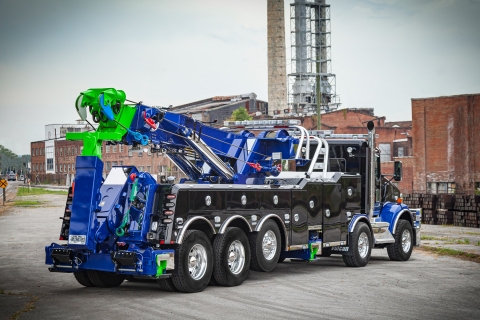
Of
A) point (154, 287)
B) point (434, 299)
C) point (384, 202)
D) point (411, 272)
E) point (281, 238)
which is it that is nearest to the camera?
point (434, 299)

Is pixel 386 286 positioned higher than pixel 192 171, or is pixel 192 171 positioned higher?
pixel 192 171

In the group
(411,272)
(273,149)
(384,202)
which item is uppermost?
(273,149)

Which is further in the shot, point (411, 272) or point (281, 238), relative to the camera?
point (411, 272)

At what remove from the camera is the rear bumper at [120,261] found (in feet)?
41.4

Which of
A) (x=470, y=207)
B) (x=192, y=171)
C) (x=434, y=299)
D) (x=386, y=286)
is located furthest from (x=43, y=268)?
(x=470, y=207)

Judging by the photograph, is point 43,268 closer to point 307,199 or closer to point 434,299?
point 307,199

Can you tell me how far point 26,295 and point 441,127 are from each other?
160 feet

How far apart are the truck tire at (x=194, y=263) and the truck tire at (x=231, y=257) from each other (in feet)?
0.85

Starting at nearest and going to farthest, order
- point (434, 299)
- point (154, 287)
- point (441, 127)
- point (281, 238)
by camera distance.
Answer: point (434, 299)
point (154, 287)
point (281, 238)
point (441, 127)

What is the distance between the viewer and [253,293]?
13430mm

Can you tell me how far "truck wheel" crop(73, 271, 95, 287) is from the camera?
46.9 ft

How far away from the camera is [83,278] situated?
14.4 meters

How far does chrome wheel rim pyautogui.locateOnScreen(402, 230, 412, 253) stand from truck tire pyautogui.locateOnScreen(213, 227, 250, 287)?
21.7 feet

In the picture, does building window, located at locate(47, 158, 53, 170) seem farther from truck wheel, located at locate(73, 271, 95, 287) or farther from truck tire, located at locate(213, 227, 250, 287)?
truck tire, located at locate(213, 227, 250, 287)
